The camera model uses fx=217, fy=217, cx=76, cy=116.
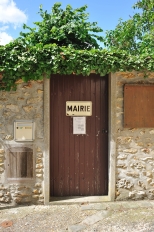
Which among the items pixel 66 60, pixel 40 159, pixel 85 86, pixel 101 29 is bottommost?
pixel 40 159

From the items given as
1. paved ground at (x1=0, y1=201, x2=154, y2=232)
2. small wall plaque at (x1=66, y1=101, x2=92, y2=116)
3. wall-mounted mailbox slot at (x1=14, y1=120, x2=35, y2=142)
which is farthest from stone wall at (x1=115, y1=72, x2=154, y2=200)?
wall-mounted mailbox slot at (x1=14, y1=120, x2=35, y2=142)

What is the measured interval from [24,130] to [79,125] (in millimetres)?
1081

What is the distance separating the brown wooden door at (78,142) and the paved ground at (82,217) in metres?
0.44

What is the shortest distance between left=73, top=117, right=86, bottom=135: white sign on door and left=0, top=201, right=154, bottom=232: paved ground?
1.41 m

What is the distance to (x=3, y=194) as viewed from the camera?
405cm

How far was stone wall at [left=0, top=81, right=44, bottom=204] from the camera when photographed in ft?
13.2

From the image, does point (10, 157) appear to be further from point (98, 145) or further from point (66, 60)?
point (66, 60)

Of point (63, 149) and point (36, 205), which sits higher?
point (63, 149)

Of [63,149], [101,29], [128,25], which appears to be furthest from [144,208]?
[128,25]

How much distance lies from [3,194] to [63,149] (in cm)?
139

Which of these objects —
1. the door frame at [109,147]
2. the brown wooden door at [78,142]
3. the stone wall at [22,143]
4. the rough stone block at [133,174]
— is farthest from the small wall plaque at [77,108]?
the rough stone block at [133,174]

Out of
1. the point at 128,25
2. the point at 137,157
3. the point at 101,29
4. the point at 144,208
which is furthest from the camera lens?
the point at 128,25

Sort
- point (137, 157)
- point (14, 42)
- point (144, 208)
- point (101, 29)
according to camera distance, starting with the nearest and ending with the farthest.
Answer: point (14, 42)
point (144, 208)
point (137, 157)
point (101, 29)

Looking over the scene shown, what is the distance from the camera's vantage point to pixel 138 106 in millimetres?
4223
